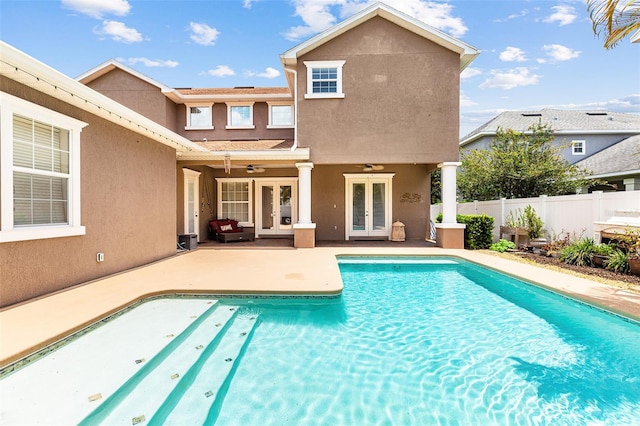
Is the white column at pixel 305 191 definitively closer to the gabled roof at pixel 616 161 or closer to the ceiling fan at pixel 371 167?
the ceiling fan at pixel 371 167

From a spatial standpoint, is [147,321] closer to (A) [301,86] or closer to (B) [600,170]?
(A) [301,86]

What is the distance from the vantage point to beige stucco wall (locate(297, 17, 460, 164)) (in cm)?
1197

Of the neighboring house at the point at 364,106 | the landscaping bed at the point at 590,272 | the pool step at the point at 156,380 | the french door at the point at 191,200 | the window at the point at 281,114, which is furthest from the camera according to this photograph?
the window at the point at 281,114

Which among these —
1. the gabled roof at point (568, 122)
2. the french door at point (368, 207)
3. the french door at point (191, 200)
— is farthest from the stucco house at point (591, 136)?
the french door at point (191, 200)

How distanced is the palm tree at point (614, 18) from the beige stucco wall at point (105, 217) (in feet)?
34.6

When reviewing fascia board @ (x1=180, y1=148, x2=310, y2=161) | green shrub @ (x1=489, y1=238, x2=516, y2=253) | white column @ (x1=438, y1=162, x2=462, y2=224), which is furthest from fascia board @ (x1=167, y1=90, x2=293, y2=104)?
green shrub @ (x1=489, y1=238, x2=516, y2=253)

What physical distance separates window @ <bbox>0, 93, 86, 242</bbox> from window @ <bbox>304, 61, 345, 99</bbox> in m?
8.09

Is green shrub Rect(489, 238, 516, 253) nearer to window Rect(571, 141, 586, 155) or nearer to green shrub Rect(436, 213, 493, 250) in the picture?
green shrub Rect(436, 213, 493, 250)

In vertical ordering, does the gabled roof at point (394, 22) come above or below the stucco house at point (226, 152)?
above

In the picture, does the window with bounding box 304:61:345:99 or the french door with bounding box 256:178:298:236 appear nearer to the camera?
the window with bounding box 304:61:345:99

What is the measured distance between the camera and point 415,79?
11992mm

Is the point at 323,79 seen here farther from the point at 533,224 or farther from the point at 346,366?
the point at 346,366

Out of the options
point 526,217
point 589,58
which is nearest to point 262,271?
point 526,217

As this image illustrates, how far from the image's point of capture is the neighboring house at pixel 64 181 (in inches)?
188
